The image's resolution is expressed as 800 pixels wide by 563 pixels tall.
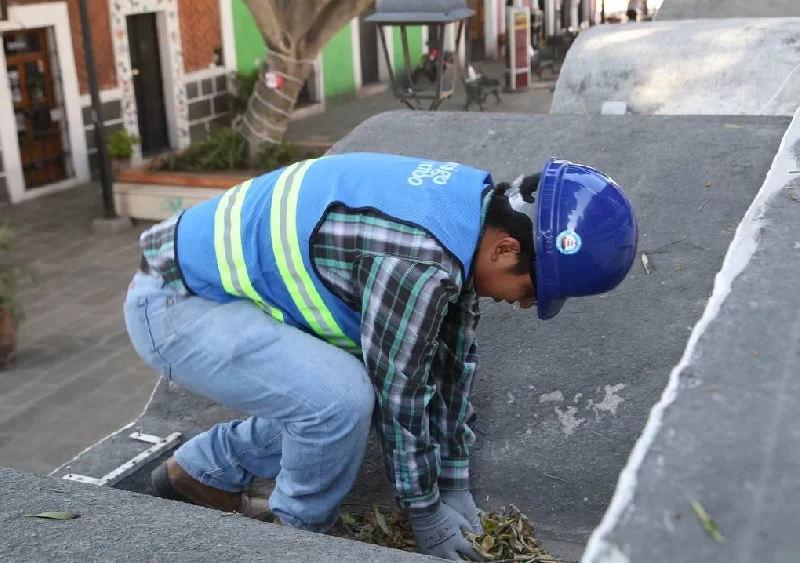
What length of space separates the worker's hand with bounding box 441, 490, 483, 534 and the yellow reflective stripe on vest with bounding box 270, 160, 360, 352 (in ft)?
1.71

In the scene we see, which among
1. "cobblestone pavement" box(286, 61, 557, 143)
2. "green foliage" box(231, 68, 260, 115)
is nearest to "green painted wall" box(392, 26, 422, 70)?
"cobblestone pavement" box(286, 61, 557, 143)

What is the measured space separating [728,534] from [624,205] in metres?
1.14

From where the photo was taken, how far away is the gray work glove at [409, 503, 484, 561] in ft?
7.74

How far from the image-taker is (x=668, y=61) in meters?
5.25

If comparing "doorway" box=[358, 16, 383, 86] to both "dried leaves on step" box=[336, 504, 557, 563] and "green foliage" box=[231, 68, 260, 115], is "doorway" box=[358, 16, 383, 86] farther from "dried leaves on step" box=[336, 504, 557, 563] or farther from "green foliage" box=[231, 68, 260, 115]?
"dried leaves on step" box=[336, 504, 557, 563]

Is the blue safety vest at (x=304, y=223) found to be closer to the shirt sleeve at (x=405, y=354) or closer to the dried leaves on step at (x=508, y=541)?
the shirt sleeve at (x=405, y=354)

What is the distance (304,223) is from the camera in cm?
226

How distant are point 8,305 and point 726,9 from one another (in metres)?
5.33

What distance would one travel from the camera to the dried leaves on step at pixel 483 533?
241 cm

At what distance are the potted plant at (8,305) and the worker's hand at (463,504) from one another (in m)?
4.57

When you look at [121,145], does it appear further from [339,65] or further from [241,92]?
[339,65]

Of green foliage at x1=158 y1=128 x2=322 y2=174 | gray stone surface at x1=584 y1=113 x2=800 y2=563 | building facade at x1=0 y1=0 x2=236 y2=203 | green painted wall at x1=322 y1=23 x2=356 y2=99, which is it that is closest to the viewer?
gray stone surface at x1=584 y1=113 x2=800 y2=563

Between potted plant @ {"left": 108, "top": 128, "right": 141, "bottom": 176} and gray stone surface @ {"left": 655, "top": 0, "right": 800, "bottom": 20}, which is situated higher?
gray stone surface @ {"left": 655, "top": 0, "right": 800, "bottom": 20}

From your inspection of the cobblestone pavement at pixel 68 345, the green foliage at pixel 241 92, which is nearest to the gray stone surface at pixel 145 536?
the cobblestone pavement at pixel 68 345
